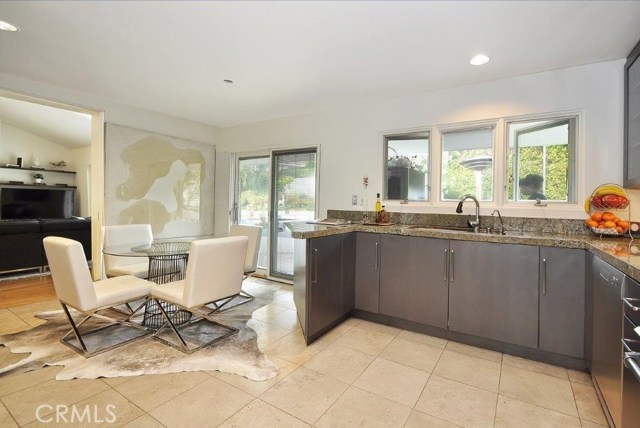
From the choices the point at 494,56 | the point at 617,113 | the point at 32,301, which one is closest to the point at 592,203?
the point at 617,113

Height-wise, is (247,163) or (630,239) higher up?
(247,163)

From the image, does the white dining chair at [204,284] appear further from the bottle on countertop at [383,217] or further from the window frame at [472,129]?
→ the window frame at [472,129]

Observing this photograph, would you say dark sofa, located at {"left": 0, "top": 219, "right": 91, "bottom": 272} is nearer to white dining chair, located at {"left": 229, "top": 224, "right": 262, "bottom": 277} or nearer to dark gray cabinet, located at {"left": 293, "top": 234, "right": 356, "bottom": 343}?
Answer: white dining chair, located at {"left": 229, "top": 224, "right": 262, "bottom": 277}

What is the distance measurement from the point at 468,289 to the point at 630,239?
4.02ft

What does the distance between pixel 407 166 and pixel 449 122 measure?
0.65 metres

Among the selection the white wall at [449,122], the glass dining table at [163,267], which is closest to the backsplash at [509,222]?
the white wall at [449,122]

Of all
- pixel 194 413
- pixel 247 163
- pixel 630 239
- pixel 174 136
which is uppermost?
pixel 174 136

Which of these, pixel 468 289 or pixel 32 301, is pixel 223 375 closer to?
pixel 468 289

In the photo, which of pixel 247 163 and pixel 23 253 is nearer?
pixel 23 253

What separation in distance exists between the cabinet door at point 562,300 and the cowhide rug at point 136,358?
2.08 meters

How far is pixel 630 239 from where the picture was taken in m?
2.28

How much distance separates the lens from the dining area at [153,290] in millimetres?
2219

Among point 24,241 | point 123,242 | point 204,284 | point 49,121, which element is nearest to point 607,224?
point 204,284

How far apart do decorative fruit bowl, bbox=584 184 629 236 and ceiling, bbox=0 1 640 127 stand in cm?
114
